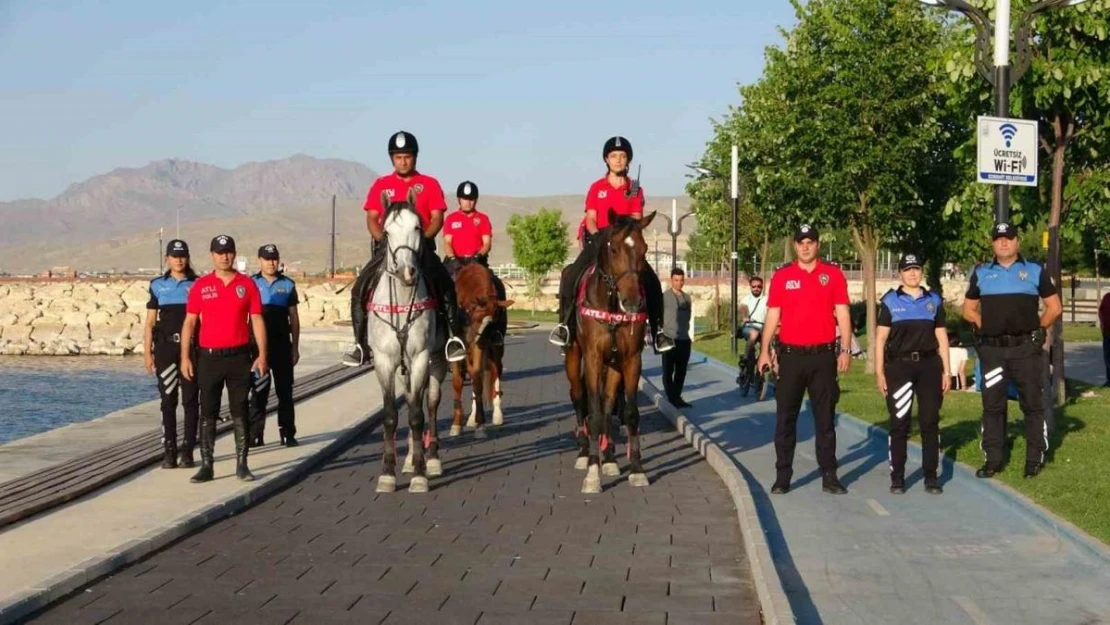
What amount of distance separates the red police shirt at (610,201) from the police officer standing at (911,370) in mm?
2746

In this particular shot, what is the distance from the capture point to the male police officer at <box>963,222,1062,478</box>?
1281cm

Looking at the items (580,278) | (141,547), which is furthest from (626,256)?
(141,547)

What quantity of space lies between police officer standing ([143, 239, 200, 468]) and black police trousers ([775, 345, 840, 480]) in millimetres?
5615

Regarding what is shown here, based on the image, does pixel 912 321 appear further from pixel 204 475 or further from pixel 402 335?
pixel 204 475

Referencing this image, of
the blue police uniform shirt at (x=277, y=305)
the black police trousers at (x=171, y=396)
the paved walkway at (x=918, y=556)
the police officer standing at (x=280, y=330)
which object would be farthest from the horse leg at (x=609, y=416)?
the blue police uniform shirt at (x=277, y=305)

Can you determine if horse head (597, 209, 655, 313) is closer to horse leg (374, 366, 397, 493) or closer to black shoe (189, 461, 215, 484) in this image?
horse leg (374, 366, 397, 493)

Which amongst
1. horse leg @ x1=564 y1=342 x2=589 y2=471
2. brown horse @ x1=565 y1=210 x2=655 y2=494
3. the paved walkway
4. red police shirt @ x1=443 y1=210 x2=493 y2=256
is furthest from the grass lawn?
red police shirt @ x1=443 y1=210 x2=493 y2=256

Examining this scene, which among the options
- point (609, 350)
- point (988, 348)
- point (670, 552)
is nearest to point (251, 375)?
point (609, 350)

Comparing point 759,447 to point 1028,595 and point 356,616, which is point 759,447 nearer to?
point 1028,595

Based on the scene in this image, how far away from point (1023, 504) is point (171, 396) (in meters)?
7.98

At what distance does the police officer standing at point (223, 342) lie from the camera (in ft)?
42.4

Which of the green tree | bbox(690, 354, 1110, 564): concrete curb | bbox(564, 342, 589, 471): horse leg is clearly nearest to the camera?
bbox(690, 354, 1110, 564): concrete curb

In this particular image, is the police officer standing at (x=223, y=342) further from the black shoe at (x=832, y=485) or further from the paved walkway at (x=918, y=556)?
the black shoe at (x=832, y=485)

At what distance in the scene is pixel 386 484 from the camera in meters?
12.9
